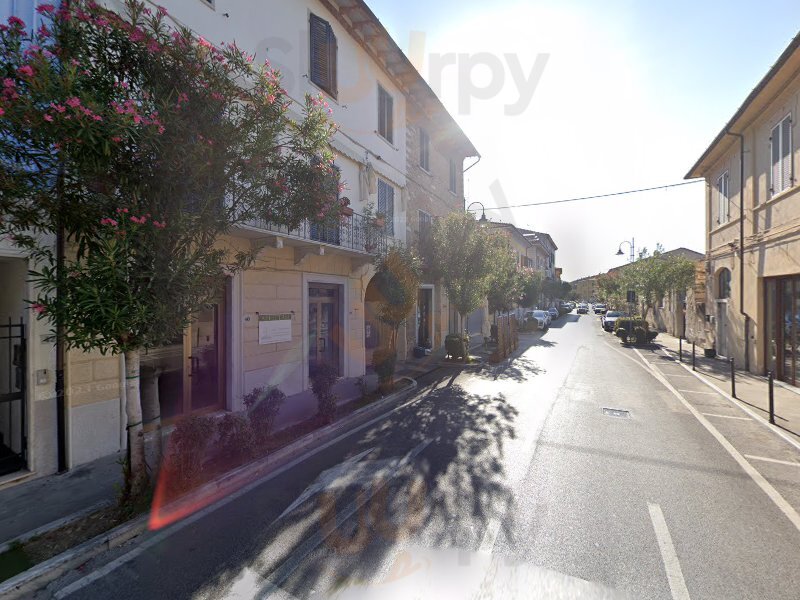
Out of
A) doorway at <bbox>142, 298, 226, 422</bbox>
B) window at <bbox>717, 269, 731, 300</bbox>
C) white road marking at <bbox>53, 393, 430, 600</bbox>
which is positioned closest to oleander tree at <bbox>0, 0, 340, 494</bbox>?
white road marking at <bbox>53, 393, 430, 600</bbox>

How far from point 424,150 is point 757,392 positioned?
14183 mm

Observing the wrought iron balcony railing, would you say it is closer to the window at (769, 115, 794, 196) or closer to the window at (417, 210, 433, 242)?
the window at (417, 210, 433, 242)

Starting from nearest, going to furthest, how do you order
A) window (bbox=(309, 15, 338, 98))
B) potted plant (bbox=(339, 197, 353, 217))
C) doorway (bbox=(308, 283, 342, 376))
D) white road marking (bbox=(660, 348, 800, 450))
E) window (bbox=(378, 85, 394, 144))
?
potted plant (bbox=(339, 197, 353, 217))
white road marking (bbox=(660, 348, 800, 450))
window (bbox=(309, 15, 338, 98))
doorway (bbox=(308, 283, 342, 376))
window (bbox=(378, 85, 394, 144))

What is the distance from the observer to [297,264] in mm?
9523

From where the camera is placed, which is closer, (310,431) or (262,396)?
(262,396)

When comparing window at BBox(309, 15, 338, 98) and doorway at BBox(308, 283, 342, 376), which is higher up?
window at BBox(309, 15, 338, 98)

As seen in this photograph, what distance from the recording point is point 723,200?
14.0m

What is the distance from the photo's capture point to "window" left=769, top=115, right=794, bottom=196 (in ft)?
31.0

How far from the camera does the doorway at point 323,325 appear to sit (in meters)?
10.6

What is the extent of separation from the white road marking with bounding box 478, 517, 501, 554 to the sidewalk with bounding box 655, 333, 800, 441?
6.11m

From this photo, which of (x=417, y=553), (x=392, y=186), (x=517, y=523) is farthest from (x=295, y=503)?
(x=392, y=186)

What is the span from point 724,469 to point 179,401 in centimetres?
911

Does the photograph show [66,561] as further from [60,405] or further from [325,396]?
[325,396]

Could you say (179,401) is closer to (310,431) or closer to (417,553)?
(310,431)
